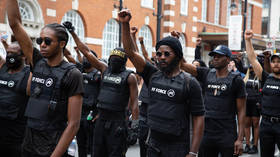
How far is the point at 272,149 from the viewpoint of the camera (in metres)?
6.16

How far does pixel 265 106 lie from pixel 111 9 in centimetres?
1554

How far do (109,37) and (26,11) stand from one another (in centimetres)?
548

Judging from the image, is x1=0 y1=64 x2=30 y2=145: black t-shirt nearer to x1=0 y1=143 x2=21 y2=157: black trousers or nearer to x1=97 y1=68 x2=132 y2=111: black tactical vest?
x1=0 y1=143 x2=21 y2=157: black trousers

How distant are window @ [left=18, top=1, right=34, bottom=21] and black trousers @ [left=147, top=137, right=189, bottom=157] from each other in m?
13.9

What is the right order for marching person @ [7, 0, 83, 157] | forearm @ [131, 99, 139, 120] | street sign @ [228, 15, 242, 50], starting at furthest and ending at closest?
street sign @ [228, 15, 242, 50], forearm @ [131, 99, 139, 120], marching person @ [7, 0, 83, 157]

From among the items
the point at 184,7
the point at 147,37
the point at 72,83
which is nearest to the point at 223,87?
the point at 72,83

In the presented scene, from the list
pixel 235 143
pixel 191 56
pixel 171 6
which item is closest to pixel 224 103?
pixel 235 143

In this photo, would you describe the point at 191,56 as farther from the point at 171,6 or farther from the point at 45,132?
the point at 45,132

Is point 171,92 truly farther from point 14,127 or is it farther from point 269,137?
point 269,137

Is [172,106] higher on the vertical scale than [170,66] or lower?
lower

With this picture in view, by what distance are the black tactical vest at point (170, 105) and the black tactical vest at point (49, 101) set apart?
98 cm

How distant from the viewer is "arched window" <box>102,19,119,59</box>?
A: 21000 mm

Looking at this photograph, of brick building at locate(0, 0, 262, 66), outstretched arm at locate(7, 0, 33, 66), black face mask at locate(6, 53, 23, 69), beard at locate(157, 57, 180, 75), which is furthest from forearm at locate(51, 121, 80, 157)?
brick building at locate(0, 0, 262, 66)

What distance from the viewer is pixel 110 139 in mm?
5742
